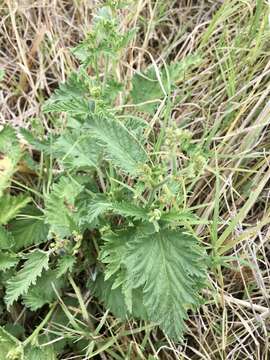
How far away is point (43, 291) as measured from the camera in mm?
1336

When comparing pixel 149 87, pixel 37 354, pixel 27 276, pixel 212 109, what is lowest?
pixel 37 354

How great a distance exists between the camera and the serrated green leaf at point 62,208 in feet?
4.29

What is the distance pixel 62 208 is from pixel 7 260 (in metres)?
0.17

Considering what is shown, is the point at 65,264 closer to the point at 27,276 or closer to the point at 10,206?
the point at 27,276

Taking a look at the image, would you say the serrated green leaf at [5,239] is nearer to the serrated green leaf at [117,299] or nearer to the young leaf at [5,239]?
the young leaf at [5,239]

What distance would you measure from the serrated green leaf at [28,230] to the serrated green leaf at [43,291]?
86mm

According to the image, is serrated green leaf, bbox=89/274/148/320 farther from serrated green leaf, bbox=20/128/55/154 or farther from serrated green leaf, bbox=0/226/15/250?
serrated green leaf, bbox=20/128/55/154

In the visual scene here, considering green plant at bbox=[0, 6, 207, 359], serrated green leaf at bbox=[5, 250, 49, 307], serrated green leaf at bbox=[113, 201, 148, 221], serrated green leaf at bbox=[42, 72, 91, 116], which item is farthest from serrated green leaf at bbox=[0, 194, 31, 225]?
serrated green leaf at bbox=[113, 201, 148, 221]

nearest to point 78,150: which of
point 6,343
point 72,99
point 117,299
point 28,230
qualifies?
point 72,99

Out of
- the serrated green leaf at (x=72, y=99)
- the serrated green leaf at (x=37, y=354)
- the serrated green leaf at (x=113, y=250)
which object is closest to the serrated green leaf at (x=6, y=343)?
the serrated green leaf at (x=37, y=354)

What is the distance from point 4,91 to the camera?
173 cm

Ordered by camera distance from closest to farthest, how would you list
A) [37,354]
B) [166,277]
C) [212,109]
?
[166,277] → [37,354] → [212,109]

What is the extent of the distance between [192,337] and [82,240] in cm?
33

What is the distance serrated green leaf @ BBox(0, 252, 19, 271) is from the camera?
1308 millimetres
